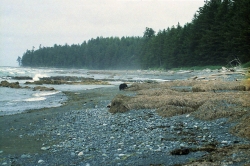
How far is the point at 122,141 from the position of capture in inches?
304

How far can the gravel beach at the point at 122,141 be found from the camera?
6113 millimetres

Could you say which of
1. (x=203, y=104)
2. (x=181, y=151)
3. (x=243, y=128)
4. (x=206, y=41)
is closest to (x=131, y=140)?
(x=181, y=151)

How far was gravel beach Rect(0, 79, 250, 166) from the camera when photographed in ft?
20.1

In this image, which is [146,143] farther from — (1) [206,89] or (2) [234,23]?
(2) [234,23]

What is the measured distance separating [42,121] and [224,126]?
7.77 metres

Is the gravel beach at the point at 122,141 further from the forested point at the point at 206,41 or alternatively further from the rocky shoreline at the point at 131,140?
the forested point at the point at 206,41

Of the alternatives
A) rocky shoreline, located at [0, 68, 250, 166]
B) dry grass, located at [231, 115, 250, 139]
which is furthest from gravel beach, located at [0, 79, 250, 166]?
dry grass, located at [231, 115, 250, 139]

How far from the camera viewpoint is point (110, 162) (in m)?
6.13

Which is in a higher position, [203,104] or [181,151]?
[203,104]

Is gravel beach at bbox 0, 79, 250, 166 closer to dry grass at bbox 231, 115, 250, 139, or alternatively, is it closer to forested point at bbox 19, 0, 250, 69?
dry grass at bbox 231, 115, 250, 139

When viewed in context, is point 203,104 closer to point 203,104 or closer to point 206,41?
point 203,104

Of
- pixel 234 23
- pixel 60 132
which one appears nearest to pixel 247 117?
pixel 60 132

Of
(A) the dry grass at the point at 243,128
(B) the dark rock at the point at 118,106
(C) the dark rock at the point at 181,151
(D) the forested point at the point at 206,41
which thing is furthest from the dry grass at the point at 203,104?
(D) the forested point at the point at 206,41

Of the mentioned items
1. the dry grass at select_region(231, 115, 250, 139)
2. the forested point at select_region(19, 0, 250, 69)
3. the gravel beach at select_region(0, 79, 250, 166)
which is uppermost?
the forested point at select_region(19, 0, 250, 69)
